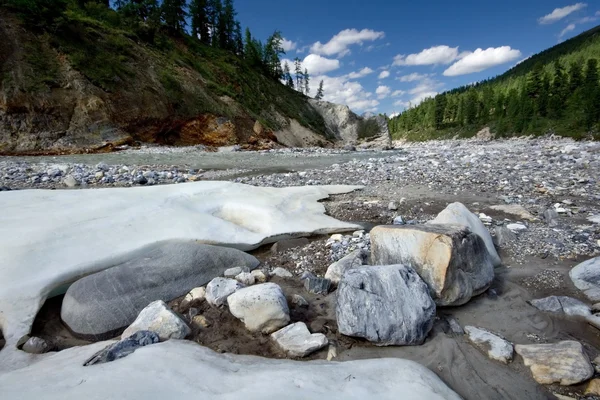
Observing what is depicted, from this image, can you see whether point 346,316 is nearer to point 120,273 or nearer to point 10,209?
point 120,273

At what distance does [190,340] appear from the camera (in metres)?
2.66

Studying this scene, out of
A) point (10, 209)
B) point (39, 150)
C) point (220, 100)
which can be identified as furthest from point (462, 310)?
point (220, 100)

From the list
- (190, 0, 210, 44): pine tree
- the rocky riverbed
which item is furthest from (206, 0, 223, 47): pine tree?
the rocky riverbed

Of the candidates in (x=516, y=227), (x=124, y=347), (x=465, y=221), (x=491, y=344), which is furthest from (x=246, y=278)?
(x=516, y=227)

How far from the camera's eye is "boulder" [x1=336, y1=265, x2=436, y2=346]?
8.61 ft

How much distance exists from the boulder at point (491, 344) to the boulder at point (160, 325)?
251 cm

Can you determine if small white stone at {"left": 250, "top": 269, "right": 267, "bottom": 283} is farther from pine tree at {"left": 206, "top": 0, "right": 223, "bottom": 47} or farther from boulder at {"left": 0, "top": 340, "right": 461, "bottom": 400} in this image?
pine tree at {"left": 206, "top": 0, "right": 223, "bottom": 47}

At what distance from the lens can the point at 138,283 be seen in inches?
125

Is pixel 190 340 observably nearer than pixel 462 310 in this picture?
Yes

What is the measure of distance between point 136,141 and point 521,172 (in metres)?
22.7

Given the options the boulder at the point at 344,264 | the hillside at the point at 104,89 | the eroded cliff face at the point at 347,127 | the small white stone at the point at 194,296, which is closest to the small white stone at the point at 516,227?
the boulder at the point at 344,264

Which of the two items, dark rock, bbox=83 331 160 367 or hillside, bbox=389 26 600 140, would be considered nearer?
dark rock, bbox=83 331 160 367

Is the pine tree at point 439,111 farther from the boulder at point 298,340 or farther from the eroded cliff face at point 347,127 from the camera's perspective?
the boulder at point 298,340

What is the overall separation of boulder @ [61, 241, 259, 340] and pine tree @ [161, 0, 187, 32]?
42.0 m
